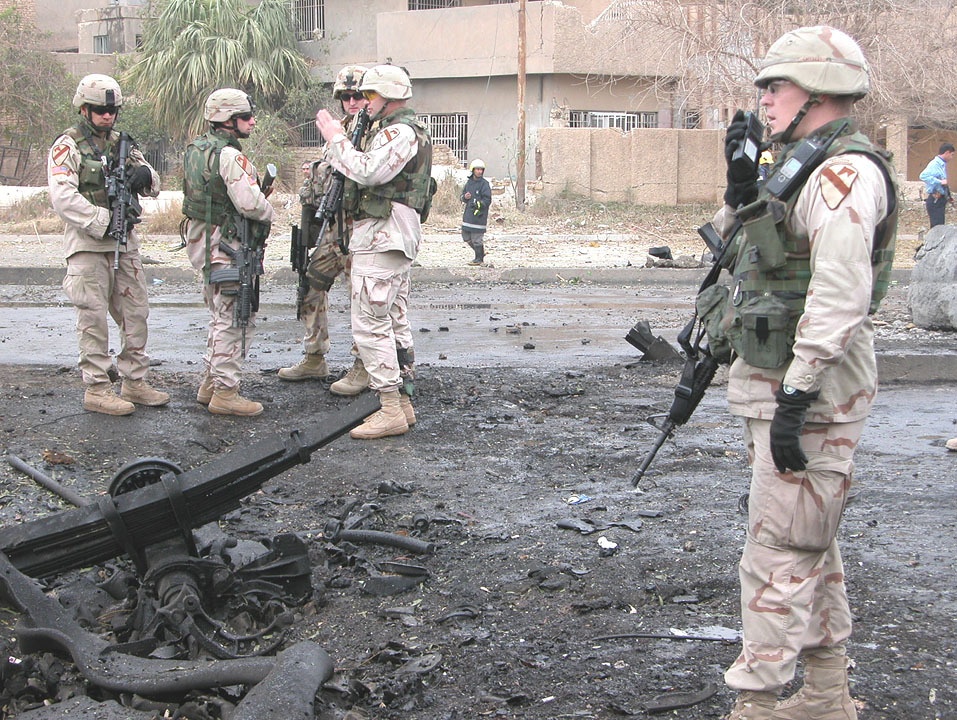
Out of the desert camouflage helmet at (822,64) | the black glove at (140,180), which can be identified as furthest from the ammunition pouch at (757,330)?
the black glove at (140,180)

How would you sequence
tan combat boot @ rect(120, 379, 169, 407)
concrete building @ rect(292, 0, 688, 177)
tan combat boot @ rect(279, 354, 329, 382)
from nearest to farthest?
tan combat boot @ rect(120, 379, 169, 407), tan combat boot @ rect(279, 354, 329, 382), concrete building @ rect(292, 0, 688, 177)

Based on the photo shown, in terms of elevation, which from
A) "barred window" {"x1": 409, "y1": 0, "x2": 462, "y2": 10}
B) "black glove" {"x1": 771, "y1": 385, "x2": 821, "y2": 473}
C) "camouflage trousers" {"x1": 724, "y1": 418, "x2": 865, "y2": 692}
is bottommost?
"camouflage trousers" {"x1": 724, "y1": 418, "x2": 865, "y2": 692}

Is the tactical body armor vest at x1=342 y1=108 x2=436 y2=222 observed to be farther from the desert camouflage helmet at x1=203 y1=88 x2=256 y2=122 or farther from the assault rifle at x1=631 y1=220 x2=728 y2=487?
the assault rifle at x1=631 y1=220 x2=728 y2=487

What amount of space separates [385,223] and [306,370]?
5.98 ft

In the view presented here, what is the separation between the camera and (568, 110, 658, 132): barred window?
28594 mm

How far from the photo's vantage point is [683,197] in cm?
2547

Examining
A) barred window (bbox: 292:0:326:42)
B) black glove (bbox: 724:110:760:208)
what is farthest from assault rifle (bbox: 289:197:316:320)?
barred window (bbox: 292:0:326:42)

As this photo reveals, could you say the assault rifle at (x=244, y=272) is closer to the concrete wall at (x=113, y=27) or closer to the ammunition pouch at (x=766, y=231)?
the ammunition pouch at (x=766, y=231)

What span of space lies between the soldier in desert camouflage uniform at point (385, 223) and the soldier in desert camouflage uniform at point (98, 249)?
1.39m

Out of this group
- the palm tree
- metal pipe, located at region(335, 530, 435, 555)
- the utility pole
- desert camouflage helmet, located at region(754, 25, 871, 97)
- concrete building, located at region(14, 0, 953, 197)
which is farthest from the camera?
the palm tree

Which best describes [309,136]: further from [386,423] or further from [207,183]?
[386,423]

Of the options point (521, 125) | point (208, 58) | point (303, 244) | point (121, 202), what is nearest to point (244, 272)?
point (303, 244)

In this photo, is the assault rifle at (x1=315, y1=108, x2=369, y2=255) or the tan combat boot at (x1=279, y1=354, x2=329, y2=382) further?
the tan combat boot at (x1=279, y1=354, x2=329, y2=382)

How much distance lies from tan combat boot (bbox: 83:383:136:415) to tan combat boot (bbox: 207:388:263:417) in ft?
1.66
